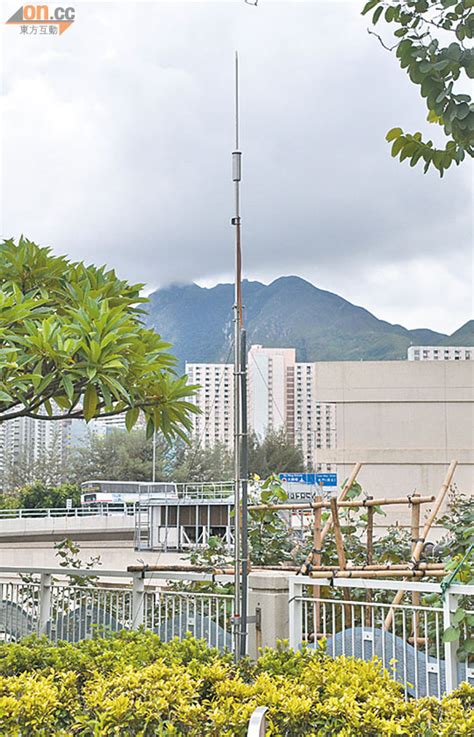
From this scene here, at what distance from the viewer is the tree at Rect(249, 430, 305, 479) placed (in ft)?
139

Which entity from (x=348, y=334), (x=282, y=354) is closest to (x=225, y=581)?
(x=282, y=354)

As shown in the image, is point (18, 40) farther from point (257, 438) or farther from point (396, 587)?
point (396, 587)

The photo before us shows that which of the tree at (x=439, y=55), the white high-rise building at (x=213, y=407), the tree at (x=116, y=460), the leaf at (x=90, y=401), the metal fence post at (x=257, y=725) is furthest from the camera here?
the white high-rise building at (x=213, y=407)

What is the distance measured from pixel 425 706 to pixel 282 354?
45.2 m

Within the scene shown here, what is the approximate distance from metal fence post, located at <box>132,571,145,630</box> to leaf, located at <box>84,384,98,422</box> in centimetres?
124

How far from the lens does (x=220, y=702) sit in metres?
2.28

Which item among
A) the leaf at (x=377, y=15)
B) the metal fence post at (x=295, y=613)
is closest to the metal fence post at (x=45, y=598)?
the metal fence post at (x=295, y=613)

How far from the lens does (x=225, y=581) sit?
14.7 ft

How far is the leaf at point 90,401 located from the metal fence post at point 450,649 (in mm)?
1502

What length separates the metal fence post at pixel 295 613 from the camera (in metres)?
3.81

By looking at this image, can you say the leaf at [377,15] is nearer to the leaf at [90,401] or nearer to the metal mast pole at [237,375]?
the metal mast pole at [237,375]

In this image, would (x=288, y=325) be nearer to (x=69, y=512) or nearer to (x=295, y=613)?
(x=69, y=512)

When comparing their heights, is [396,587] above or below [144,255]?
below

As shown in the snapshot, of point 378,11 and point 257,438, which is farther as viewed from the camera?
point 257,438
